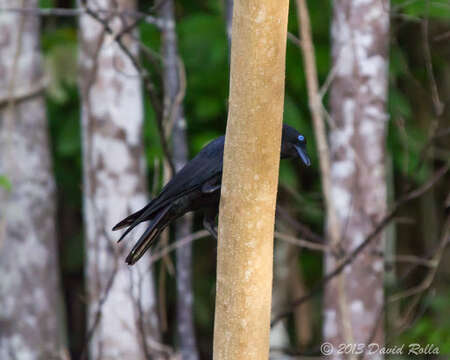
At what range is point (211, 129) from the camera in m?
4.97

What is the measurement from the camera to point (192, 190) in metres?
2.31

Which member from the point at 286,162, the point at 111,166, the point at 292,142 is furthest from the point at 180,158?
the point at 292,142

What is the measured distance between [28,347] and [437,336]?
2660mm

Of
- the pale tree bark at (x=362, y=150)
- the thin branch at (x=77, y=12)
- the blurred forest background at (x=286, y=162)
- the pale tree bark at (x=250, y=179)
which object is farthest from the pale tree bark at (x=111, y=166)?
the pale tree bark at (x=250, y=179)

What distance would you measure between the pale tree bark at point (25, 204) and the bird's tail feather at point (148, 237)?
8.73 feet

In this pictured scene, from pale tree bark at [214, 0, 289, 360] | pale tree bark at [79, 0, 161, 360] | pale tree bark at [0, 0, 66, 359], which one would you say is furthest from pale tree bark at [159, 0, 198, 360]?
pale tree bark at [214, 0, 289, 360]

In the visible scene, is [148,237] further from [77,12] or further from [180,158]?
[180,158]

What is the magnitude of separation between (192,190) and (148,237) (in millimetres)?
242

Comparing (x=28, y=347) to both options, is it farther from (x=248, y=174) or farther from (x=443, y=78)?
(x=443, y=78)

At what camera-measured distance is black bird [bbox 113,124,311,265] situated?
225cm

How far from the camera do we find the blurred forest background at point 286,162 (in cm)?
439

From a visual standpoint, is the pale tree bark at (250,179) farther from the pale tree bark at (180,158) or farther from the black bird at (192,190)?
the pale tree bark at (180,158)

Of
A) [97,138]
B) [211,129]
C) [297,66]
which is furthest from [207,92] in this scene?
[97,138]

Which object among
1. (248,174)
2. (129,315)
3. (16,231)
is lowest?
(129,315)
